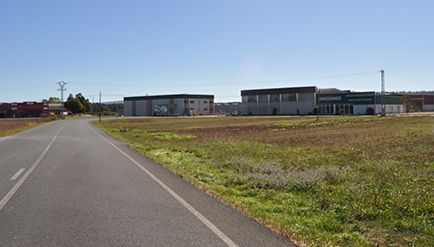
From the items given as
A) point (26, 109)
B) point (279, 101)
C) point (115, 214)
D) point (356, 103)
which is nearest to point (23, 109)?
point (26, 109)

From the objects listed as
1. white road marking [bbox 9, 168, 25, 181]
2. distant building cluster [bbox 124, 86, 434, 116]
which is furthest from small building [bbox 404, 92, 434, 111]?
white road marking [bbox 9, 168, 25, 181]

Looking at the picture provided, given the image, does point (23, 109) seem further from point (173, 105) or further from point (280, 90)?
point (280, 90)

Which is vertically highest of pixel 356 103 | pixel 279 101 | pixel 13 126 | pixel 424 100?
pixel 424 100

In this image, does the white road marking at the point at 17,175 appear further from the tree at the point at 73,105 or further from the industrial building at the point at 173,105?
the tree at the point at 73,105

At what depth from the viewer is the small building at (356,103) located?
116 metres

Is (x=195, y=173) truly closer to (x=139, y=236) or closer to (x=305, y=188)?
(x=305, y=188)

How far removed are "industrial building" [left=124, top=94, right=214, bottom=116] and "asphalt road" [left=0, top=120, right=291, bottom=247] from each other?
14922cm

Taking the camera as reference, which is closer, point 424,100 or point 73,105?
point 424,100

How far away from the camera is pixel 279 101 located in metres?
140

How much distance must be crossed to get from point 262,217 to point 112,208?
2865mm

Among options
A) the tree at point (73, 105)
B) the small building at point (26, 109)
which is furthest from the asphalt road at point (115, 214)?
the tree at point (73, 105)

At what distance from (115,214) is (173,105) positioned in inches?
6198

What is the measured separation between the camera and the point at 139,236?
21.6ft

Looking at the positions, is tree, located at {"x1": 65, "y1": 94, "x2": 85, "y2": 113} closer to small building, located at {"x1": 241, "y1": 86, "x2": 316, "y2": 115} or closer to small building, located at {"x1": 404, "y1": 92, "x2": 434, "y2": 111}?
small building, located at {"x1": 241, "y1": 86, "x2": 316, "y2": 115}
